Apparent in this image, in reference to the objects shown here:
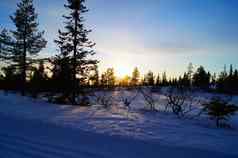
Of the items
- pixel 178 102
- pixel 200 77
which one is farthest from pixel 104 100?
pixel 200 77

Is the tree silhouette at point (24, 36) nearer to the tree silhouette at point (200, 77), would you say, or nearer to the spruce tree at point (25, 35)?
the spruce tree at point (25, 35)

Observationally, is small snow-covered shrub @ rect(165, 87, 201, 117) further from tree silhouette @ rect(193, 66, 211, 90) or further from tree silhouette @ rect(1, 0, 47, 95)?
tree silhouette @ rect(193, 66, 211, 90)

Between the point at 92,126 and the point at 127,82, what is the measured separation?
98.8 metres

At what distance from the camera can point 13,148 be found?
5.55 metres

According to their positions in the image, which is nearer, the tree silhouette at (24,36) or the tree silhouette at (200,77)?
the tree silhouette at (24,36)

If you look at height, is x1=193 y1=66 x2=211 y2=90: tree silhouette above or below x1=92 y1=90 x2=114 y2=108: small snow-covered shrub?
above

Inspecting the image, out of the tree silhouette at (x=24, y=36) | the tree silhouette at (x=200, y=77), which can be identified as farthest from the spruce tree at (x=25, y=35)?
the tree silhouette at (x=200, y=77)

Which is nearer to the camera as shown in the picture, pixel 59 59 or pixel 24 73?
pixel 59 59

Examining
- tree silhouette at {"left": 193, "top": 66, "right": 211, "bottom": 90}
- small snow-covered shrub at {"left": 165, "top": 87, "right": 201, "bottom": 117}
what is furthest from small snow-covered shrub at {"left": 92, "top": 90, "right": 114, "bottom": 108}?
tree silhouette at {"left": 193, "top": 66, "right": 211, "bottom": 90}

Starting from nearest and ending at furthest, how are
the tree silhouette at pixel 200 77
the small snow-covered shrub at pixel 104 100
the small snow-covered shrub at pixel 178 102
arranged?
1. the small snow-covered shrub at pixel 178 102
2. the small snow-covered shrub at pixel 104 100
3. the tree silhouette at pixel 200 77

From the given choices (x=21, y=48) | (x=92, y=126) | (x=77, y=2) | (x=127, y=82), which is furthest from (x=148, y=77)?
(x=92, y=126)

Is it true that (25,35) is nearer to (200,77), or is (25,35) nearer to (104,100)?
(104,100)

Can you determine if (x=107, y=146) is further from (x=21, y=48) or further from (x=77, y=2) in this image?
(x=21, y=48)

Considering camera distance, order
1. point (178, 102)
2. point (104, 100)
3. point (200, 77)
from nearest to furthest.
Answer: point (178, 102) < point (104, 100) < point (200, 77)
